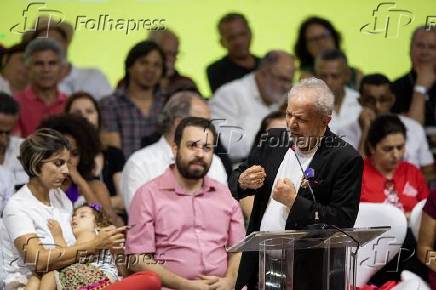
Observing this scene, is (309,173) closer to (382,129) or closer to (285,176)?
(285,176)

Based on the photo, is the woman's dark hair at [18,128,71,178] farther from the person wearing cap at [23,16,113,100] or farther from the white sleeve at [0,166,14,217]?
the person wearing cap at [23,16,113,100]

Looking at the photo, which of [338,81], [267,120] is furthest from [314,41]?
[267,120]

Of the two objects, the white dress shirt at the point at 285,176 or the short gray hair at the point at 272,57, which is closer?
the white dress shirt at the point at 285,176

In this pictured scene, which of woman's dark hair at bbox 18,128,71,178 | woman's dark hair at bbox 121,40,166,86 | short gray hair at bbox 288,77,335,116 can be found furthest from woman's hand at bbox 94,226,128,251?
woman's dark hair at bbox 121,40,166,86

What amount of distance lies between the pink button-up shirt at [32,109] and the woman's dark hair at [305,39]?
64.8 inches

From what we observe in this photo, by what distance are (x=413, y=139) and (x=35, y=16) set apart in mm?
2632

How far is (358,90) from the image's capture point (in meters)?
7.88

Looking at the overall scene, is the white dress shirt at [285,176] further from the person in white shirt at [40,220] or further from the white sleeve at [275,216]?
the person in white shirt at [40,220]

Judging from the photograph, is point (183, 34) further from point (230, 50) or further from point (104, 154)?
point (104, 154)

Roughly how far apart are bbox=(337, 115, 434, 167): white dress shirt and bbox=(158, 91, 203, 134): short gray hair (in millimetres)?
1170

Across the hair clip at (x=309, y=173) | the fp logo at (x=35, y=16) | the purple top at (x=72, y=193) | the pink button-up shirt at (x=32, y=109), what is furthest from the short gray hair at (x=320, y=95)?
the fp logo at (x=35, y=16)

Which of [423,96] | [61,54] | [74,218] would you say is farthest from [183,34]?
[74,218]

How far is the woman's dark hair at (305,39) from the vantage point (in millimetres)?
8023

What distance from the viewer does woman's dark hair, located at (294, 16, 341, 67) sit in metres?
8.02
